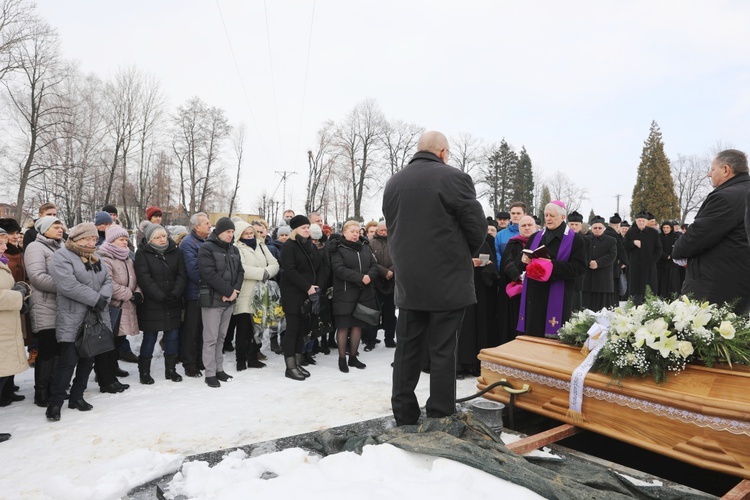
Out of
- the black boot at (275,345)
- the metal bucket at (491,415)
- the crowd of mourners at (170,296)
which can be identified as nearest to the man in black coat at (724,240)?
the metal bucket at (491,415)

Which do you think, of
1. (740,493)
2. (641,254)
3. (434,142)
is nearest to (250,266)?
(434,142)

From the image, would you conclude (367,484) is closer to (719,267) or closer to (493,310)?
(719,267)

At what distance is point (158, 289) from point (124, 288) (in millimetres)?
345

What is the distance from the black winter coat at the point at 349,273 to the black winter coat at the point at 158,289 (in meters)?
1.87

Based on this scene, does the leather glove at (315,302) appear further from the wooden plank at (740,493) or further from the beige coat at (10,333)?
the wooden plank at (740,493)

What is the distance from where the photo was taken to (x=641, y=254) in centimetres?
1042

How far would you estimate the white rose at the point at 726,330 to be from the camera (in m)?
2.85

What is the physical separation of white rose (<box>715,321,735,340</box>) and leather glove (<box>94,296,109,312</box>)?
16.5 ft

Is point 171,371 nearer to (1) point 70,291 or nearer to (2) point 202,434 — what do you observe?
(1) point 70,291

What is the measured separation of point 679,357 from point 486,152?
5221cm

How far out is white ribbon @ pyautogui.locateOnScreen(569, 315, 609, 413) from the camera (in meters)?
3.02

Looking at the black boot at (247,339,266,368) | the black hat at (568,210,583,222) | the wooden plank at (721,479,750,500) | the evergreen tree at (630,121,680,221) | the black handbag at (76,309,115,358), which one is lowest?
the black boot at (247,339,266,368)

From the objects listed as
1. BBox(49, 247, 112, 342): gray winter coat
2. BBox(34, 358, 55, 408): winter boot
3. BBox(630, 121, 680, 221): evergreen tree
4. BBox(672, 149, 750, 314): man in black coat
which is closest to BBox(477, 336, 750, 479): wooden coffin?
BBox(672, 149, 750, 314): man in black coat

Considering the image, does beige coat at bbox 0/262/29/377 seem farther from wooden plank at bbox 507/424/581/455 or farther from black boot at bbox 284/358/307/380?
wooden plank at bbox 507/424/581/455
